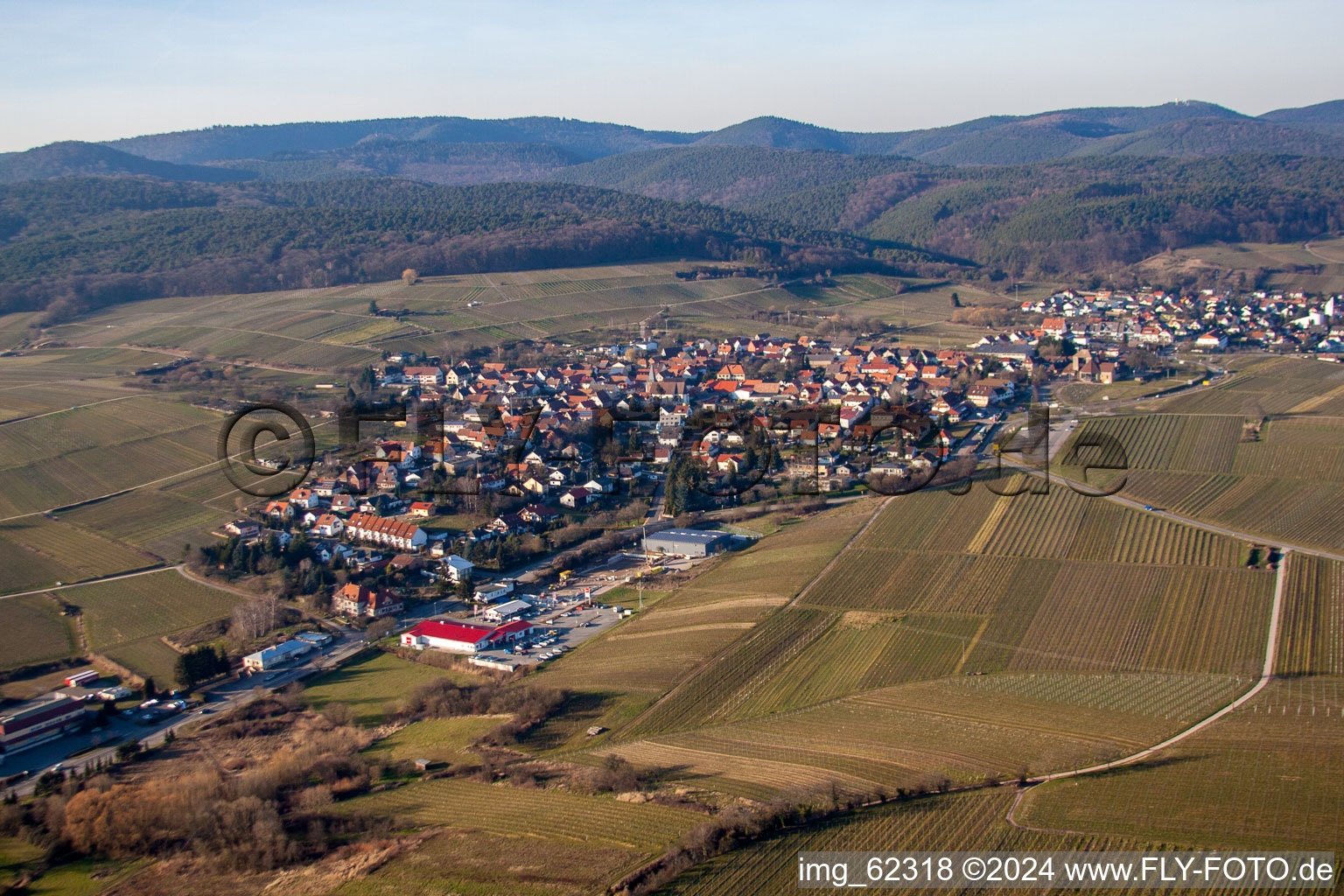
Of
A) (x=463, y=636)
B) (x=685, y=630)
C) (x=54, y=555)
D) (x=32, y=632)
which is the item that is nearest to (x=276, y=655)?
(x=463, y=636)

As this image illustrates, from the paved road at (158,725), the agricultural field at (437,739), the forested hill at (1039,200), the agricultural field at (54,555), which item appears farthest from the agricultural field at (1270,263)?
the agricultural field at (54,555)

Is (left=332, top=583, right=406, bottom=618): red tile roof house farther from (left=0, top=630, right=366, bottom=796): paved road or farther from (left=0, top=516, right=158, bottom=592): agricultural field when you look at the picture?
(left=0, top=516, right=158, bottom=592): agricultural field

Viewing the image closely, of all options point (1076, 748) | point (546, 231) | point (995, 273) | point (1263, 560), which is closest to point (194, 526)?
point (1076, 748)

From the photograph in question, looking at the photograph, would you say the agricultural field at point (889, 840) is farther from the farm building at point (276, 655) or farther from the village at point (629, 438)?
the farm building at point (276, 655)

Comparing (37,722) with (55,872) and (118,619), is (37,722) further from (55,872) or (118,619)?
(55,872)

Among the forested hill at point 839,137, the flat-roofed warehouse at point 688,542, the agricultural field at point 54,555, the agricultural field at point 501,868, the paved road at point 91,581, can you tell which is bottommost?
the agricultural field at point 501,868

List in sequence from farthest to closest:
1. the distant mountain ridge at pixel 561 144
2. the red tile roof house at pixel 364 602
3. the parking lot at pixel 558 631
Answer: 1. the distant mountain ridge at pixel 561 144
2. the red tile roof house at pixel 364 602
3. the parking lot at pixel 558 631

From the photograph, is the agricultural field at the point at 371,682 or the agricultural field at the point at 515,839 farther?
the agricultural field at the point at 371,682

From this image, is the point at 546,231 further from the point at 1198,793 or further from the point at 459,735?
the point at 1198,793
